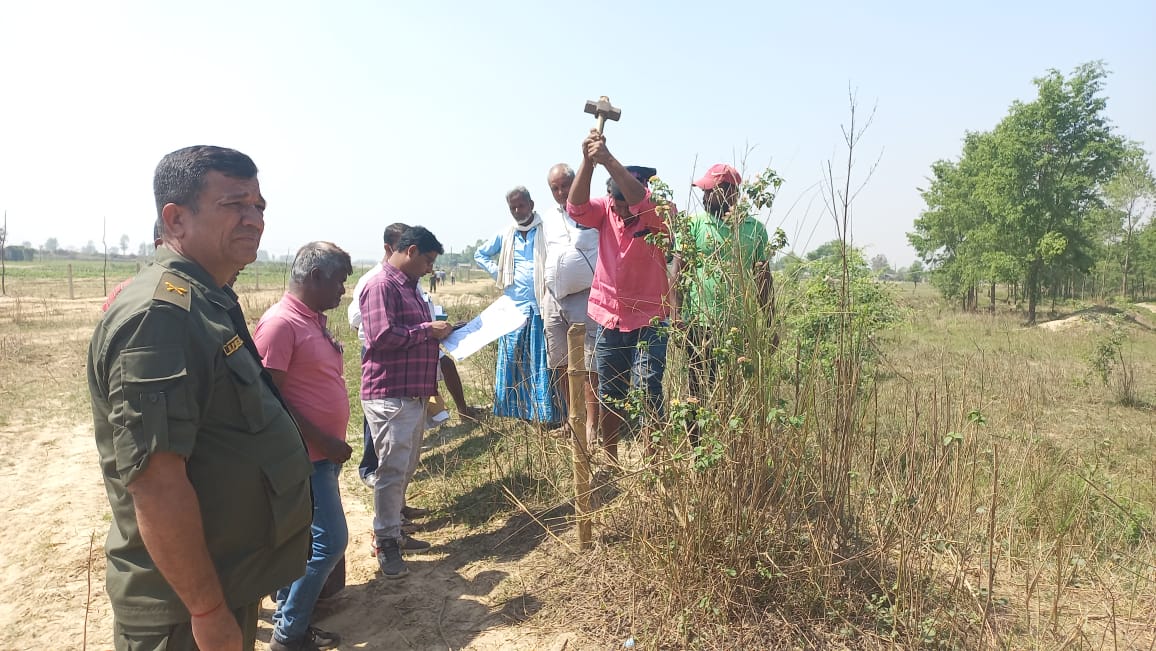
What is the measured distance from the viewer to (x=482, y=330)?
4.32 m

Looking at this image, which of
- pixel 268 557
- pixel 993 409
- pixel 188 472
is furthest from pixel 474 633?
pixel 993 409

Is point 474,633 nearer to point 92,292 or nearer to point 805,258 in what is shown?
point 805,258

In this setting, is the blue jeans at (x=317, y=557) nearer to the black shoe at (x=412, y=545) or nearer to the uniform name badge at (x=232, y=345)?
the black shoe at (x=412, y=545)

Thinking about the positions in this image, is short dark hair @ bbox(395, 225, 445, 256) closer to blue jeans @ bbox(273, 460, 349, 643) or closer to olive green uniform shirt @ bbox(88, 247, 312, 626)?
blue jeans @ bbox(273, 460, 349, 643)

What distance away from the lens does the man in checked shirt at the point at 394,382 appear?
3.45 m

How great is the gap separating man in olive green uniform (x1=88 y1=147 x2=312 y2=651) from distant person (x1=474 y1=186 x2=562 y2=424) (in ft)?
11.9

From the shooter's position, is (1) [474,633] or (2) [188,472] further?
(1) [474,633]

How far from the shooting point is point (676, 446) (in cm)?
268

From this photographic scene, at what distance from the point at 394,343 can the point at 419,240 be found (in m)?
0.62

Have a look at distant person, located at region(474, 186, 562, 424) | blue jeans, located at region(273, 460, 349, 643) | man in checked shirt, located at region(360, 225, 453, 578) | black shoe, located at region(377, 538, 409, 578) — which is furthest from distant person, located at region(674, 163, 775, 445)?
distant person, located at region(474, 186, 562, 424)

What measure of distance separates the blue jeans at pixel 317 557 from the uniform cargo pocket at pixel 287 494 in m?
1.11

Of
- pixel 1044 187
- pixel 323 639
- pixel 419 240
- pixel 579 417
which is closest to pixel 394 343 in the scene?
pixel 419 240

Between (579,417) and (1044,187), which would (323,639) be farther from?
(1044,187)

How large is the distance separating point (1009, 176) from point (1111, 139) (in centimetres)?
317
